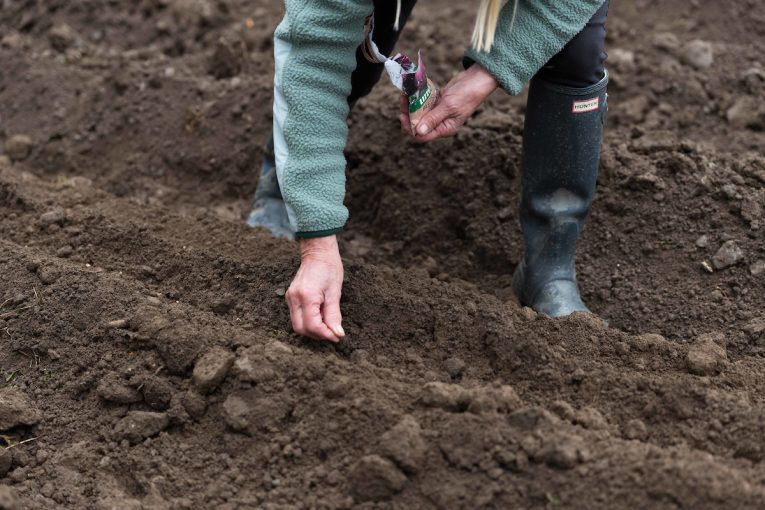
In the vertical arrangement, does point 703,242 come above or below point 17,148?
above

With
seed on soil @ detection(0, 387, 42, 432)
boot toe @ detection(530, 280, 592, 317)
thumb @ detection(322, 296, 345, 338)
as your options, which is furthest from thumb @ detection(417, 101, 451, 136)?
seed on soil @ detection(0, 387, 42, 432)

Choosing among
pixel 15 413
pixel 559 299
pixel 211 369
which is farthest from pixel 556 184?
pixel 15 413

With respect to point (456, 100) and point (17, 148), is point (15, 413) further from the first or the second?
point (17, 148)

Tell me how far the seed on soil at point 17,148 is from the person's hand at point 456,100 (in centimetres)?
253

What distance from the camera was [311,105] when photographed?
95.1 inches

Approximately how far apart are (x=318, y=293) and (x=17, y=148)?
2.48 metres

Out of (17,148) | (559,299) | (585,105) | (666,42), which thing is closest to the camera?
(585,105)

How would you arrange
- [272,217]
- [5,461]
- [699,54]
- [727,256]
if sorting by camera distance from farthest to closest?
[699,54] → [272,217] → [727,256] → [5,461]

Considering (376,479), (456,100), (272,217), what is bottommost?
(272,217)

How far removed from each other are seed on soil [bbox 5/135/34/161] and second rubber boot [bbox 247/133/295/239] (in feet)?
4.72

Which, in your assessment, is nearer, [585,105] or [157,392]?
[157,392]

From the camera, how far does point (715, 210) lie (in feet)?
10.3

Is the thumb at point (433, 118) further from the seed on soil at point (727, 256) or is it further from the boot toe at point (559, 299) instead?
the seed on soil at point (727, 256)

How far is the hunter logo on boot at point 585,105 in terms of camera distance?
263 centimetres
